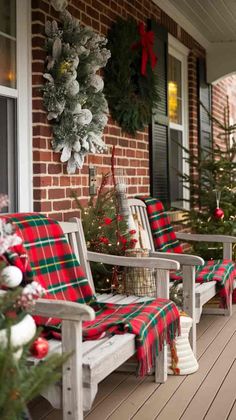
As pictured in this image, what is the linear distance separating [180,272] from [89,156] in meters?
1.08

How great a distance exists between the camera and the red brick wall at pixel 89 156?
13.8ft

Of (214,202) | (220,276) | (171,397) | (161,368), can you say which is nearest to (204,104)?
(214,202)

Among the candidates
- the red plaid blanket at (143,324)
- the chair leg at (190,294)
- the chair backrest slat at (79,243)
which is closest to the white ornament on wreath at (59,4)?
the chair backrest slat at (79,243)

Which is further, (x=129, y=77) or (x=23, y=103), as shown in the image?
(x=129, y=77)

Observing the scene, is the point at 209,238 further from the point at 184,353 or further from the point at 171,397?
the point at 171,397

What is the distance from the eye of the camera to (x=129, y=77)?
5.41 metres

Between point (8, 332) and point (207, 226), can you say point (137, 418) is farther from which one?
point (207, 226)

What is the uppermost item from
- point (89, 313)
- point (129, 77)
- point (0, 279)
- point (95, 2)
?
point (95, 2)

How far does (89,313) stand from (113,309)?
1035 mm

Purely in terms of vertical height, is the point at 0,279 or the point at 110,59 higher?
the point at 110,59

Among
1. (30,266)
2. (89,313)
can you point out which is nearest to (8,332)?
(89,313)

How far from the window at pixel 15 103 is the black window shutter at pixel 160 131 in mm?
2139

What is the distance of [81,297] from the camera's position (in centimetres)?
365

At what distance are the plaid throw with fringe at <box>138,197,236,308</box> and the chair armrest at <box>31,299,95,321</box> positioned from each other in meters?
2.14
